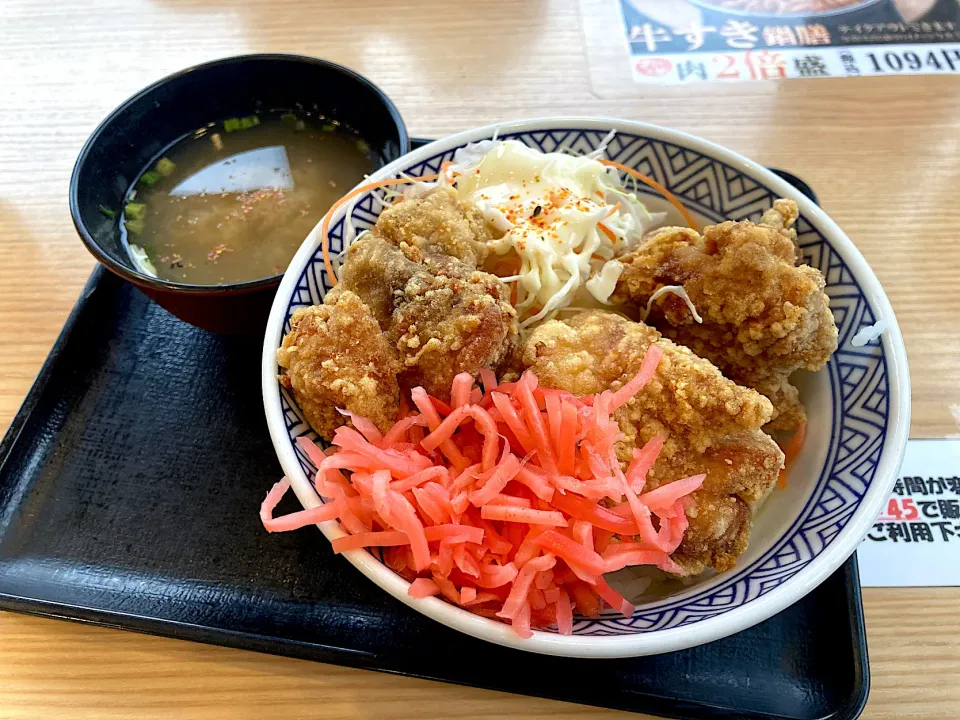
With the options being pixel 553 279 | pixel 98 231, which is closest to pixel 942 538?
pixel 553 279

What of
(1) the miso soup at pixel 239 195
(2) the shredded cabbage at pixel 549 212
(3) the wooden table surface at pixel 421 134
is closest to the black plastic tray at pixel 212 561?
(3) the wooden table surface at pixel 421 134

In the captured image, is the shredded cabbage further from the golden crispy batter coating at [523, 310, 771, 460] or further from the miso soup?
the miso soup

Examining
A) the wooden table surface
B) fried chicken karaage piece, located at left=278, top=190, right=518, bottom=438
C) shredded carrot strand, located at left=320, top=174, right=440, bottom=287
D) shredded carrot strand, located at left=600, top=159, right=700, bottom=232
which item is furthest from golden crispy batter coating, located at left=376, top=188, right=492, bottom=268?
the wooden table surface

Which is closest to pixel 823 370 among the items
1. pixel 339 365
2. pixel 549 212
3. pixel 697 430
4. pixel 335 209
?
pixel 697 430

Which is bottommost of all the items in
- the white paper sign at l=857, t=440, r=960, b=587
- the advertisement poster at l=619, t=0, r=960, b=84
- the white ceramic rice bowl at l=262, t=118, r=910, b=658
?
the white paper sign at l=857, t=440, r=960, b=587

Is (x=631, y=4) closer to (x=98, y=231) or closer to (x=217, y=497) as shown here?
(x=98, y=231)

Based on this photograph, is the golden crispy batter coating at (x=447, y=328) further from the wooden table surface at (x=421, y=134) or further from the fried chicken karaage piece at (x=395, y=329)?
the wooden table surface at (x=421, y=134)
